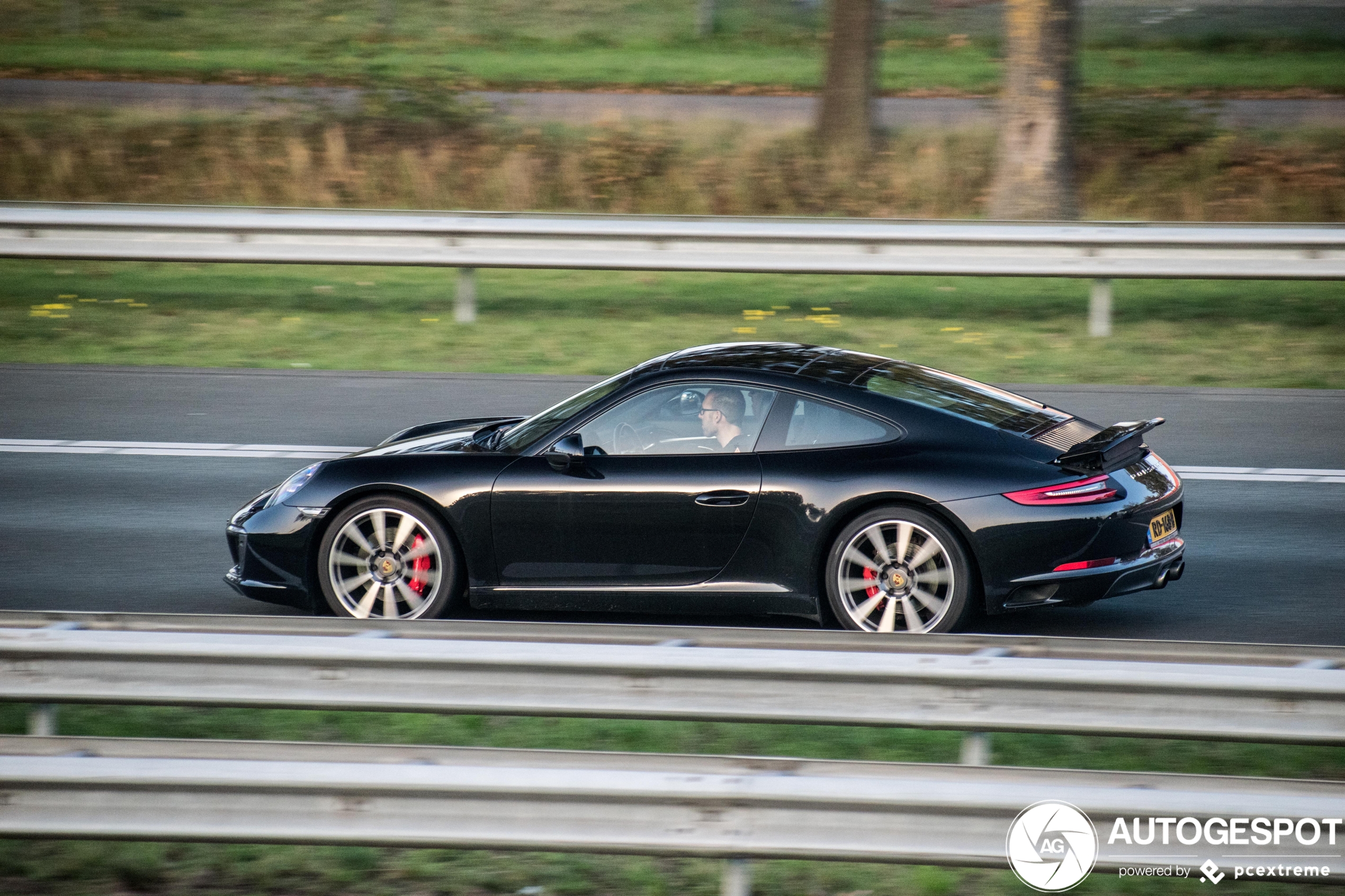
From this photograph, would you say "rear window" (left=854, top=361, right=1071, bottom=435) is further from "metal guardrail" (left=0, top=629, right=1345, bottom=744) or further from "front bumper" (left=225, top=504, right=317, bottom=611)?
"front bumper" (left=225, top=504, right=317, bottom=611)

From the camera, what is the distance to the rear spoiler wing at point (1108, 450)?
654 cm

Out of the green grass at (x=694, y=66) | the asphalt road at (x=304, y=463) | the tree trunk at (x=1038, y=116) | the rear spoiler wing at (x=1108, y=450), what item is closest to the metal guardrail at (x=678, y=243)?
the asphalt road at (x=304, y=463)

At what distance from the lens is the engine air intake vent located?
6.70m

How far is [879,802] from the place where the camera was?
4004 mm

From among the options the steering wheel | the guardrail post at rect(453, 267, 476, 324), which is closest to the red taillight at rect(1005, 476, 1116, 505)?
the steering wheel

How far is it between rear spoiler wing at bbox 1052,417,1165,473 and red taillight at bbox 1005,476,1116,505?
0.26 feet

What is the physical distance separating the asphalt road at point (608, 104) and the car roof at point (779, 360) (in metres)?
13.5

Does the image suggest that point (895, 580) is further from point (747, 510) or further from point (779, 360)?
point (779, 360)

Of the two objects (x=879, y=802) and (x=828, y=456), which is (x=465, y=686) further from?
(x=828, y=456)

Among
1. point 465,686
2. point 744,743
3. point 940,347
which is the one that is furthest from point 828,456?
point 940,347

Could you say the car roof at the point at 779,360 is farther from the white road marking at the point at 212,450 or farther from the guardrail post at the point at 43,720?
the white road marking at the point at 212,450

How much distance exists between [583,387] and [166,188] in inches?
326

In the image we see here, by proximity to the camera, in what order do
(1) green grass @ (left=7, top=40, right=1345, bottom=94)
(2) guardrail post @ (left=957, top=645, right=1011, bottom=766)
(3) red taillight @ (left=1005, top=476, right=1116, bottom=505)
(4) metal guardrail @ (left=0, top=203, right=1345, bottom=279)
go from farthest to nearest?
(1) green grass @ (left=7, top=40, right=1345, bottom=94)
(4) metal guardrail @ (left=0, top=203, right=1345, bottom=279)
(3) red taillight @ (left=1005, top=476, right=1116, bottom=505)
(2) guardrail post @ (left=957, top=645, right=1011, bottom=766)

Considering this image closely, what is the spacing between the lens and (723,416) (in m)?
6.88
